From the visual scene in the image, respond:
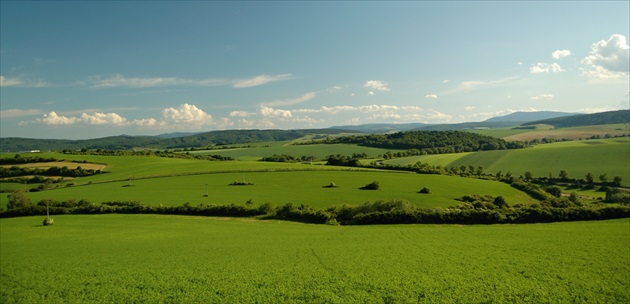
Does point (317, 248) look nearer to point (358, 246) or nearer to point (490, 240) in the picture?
point (358, 246)

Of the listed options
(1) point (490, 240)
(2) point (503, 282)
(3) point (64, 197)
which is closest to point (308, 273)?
(2) point (503, 282)

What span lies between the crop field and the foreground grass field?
2272 inches

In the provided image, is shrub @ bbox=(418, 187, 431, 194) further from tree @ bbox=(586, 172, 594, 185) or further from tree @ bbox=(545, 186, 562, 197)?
tree @ bbox=(586, 172, 594, 185)

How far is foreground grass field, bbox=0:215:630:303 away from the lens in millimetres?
19781

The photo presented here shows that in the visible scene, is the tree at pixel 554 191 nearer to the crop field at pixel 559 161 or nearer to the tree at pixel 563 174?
the tree at pixel 563 174

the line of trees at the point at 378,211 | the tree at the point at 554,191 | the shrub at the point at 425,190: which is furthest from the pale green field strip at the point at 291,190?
the tree at the point at 554,191

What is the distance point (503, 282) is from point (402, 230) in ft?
59.7

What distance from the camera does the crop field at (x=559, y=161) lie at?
283 feet

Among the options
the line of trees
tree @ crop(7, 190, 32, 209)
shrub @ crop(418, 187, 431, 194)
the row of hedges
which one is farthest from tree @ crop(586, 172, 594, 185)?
tree @ crop(7, 190, 32, 209)

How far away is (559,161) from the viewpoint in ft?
319

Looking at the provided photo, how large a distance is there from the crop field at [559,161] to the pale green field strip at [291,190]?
1066 inches

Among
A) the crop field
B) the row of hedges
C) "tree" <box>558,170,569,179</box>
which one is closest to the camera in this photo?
the row of hedges

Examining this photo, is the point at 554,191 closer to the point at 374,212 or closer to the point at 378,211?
the point at 378,211

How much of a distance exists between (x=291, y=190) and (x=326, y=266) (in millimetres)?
41792
